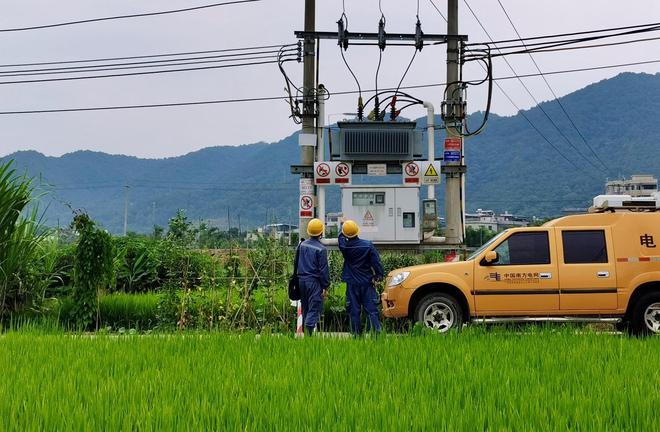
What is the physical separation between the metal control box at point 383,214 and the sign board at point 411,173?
0.62 ft

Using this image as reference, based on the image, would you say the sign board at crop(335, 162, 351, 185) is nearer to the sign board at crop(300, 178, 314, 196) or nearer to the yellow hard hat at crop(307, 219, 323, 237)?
the sign board at crop(300, 178, 314, 196)

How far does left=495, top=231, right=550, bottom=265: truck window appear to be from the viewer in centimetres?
961

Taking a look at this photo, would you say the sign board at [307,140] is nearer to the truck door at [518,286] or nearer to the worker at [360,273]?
the worker at [360,273]

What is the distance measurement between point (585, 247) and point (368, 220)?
14.2 ft

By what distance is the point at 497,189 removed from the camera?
513 feet

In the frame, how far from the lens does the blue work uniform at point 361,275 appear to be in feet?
29.5

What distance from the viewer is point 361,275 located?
29.6ft

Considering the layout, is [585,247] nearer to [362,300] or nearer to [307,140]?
[362,300]

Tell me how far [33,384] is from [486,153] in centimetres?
18617

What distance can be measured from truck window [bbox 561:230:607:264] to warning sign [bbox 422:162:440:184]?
3.32 metres

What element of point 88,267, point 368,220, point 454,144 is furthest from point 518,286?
point 88,267

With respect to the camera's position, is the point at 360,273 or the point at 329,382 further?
the point at 360,273

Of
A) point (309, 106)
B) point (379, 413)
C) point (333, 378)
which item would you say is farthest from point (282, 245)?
point (379, 413)

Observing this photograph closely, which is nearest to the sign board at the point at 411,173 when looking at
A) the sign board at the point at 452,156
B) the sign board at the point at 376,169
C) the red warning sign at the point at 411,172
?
the red warning sign at the point at 411,172
